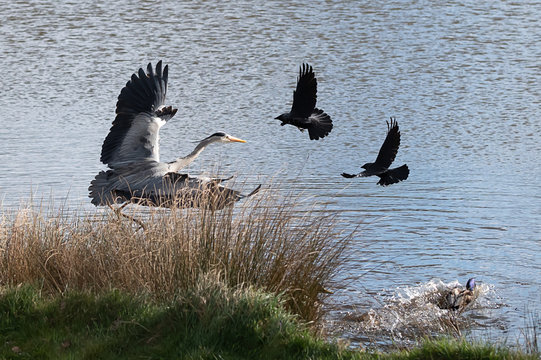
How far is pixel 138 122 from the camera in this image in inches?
372

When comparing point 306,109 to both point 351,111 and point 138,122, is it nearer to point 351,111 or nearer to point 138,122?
point 138,122

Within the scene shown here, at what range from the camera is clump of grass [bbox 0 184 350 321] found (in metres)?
7.75

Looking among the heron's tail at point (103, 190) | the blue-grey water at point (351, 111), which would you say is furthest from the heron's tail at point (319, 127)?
the heron's tail at point (103, 190)

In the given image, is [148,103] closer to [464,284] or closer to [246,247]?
[246,247]

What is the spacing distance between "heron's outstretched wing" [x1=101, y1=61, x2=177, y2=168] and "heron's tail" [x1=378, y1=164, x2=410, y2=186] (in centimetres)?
215

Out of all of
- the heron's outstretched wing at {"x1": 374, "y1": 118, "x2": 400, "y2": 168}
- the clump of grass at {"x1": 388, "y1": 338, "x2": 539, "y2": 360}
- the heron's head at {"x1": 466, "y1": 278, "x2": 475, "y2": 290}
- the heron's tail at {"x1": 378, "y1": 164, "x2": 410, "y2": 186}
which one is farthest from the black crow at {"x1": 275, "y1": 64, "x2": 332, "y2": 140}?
the clump of grass at {"x1": 388, "y1": 338, "x2": 539, "y2": 360}

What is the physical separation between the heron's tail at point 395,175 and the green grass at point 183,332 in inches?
81.4

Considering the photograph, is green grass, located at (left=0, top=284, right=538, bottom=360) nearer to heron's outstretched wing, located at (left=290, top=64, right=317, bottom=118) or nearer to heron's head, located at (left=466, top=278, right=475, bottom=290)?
heron's outstretched wing, located at (left=290, top=64, right=317, bottom=118)

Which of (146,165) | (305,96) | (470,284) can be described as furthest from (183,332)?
(470,284)

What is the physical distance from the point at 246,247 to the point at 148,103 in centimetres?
244

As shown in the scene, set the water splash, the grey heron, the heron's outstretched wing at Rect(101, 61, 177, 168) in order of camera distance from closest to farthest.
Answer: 1. the grey heron
2. the water splash
3. the heron's outstretched wing at Rect(101, 61, 177, 168)

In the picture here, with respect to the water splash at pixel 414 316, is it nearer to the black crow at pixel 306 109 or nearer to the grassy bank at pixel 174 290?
the grassy bank at pixel 174 290

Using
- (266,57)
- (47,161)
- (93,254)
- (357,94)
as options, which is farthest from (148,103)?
(266,57)

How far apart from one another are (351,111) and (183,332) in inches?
430
